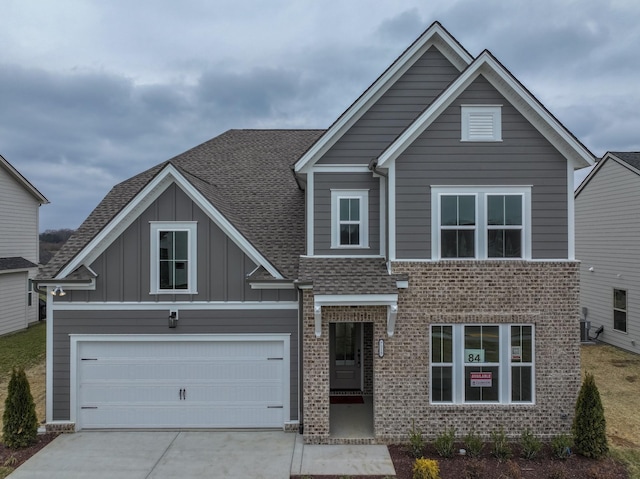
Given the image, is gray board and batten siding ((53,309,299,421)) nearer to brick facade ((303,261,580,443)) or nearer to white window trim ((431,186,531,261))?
brick facade ((303,261,580,443))

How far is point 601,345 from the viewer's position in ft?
56.2

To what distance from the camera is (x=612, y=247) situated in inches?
672

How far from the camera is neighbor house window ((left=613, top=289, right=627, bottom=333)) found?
16531 mm

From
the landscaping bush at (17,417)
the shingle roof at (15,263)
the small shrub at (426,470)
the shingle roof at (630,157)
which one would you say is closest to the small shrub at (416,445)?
the small shrub at (426,470)

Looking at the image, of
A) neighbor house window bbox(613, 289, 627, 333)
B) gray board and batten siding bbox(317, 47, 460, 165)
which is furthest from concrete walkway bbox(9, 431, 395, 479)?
neighbor house window bbox(613, 289, 627, 333)

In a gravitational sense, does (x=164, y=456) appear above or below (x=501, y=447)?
→ below

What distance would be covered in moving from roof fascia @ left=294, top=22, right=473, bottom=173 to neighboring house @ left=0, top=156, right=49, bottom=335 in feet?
59.6

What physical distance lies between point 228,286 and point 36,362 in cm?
1049

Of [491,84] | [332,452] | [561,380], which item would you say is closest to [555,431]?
[561,380]

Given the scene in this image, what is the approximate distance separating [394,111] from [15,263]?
2079 cm

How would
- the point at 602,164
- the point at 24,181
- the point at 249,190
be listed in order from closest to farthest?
the point at 249,190
the point at 602,164
the point at 24,181

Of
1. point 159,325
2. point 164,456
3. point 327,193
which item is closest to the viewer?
point 164,456

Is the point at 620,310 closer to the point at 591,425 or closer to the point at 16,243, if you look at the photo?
the point at 591,425

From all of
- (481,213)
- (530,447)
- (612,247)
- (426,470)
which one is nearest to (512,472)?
(530,447)
